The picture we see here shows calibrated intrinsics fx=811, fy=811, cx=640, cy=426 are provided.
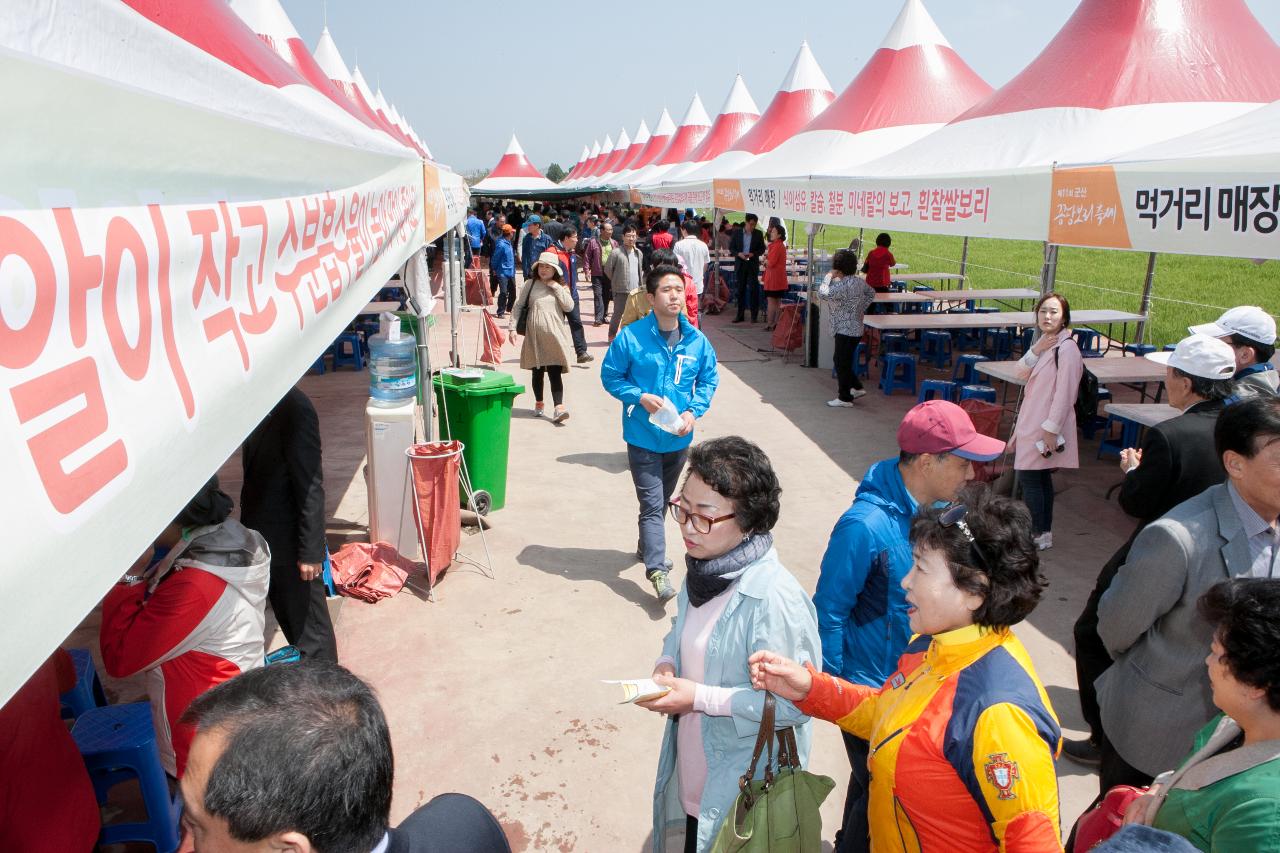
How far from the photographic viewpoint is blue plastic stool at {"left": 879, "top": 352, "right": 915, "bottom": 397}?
10.3m

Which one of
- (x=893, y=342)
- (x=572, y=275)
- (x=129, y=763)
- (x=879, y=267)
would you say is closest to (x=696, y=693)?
(x=129, y=763)

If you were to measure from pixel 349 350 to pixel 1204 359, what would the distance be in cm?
1058

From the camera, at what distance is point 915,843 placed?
1.86 meters

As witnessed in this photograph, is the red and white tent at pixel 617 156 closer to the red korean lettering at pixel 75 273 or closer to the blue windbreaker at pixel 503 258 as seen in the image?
the blue windbreaker at pixel 503 258

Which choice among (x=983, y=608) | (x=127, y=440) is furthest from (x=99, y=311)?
(x=983, y=608)

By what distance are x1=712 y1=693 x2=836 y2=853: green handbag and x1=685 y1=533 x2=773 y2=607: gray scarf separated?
0.32 meters

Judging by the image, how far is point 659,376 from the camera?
4.78 metres

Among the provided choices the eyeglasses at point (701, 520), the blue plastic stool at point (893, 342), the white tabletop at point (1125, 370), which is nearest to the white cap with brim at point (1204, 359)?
the eyeglasses at point (701, 520)

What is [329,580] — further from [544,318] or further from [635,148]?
[635,148]

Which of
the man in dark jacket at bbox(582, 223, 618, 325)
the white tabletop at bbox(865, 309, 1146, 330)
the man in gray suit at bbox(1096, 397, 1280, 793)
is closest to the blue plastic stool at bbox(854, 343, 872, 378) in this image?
the white tabletop at bbox(865, 309, 1146, 330)

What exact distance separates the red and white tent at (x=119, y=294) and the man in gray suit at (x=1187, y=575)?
247 cm

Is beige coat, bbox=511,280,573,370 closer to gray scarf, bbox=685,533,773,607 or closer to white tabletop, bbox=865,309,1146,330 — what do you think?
white tabletop, bbox=865,309,1146,330

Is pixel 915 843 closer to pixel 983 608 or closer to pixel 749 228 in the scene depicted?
pixel 983 608

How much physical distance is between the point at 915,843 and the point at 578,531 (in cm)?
452
